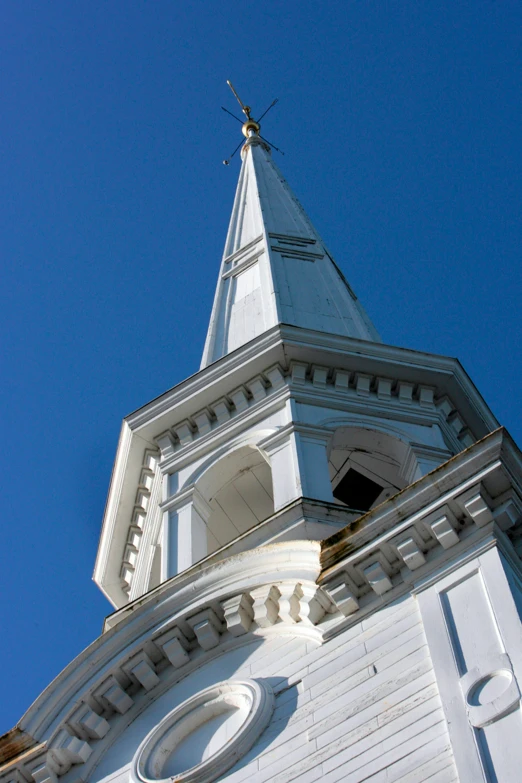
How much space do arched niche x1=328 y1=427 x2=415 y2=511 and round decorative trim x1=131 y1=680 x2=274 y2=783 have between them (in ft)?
22.5

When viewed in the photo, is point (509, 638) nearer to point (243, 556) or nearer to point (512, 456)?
point (512, 456)

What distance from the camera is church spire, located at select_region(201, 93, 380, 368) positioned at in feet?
92.9

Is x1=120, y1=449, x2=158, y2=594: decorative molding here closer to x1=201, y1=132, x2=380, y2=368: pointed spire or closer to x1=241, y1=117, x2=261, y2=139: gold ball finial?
x1=201, y1=132, x2=380, y2=368: pointed spire

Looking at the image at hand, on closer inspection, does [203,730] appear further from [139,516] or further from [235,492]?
[139,516]

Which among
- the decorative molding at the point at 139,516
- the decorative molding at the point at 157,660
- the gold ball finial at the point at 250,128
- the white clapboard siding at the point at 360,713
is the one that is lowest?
the white clapboard siding at the point at 360,713

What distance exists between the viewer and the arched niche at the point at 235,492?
2328 centimetres

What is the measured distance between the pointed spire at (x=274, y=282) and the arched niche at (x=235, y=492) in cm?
391

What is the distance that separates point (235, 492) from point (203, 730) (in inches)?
324

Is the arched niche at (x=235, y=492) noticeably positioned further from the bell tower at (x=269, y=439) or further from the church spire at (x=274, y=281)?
the church spire at (x=274, y=281)

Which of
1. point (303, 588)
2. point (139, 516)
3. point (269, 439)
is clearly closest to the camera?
point (303, 588)

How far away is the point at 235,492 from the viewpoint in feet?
→ 78.8

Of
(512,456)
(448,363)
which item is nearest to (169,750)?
(512,456)

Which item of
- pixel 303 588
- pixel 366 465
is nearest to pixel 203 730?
pixel 303 588

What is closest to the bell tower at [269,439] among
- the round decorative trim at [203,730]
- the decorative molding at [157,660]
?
the decorative molding at [157,660]
